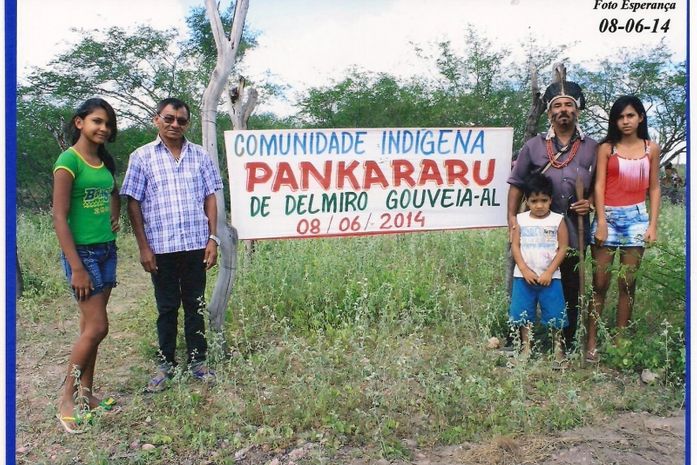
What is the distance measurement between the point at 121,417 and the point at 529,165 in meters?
2.89

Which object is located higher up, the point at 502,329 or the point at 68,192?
the point at 68,192

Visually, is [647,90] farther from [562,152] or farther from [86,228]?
[86,228]

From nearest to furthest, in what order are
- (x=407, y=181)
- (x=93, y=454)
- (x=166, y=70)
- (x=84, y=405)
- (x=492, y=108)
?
(x=93, y=454) < (x=84, y=405) < (x=407, y=181) < (x=492, y=108) < (x=166, y=70)

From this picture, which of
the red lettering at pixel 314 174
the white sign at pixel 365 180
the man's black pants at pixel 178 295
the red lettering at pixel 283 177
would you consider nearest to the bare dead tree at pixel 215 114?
the white sign at pixel 365 180

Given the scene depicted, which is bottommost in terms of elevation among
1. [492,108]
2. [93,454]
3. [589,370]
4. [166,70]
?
[93,454]

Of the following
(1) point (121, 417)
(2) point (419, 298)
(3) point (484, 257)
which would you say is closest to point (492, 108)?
(3) point (484, 257)

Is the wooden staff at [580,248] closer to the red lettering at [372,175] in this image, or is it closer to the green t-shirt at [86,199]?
the red lettering at [372,175]

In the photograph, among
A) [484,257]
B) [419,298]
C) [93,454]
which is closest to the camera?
[93,454]

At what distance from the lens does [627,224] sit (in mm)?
3475

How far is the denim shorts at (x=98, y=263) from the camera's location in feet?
9.45

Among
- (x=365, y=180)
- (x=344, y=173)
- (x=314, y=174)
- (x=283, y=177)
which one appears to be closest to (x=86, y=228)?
(x=283, y=177)

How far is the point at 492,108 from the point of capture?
763 centimetres

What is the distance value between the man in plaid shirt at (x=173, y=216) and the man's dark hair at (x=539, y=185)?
192 centimetres

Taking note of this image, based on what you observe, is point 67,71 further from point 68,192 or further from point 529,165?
point 529,165
